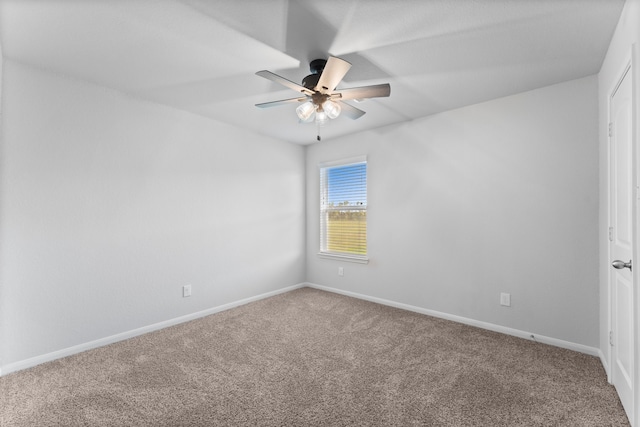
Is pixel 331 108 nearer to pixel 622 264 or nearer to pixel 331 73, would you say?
pixel 331 73

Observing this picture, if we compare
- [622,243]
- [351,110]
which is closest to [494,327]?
[622,243]

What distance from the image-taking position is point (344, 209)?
4.35 m

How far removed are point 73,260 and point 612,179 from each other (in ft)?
13.9

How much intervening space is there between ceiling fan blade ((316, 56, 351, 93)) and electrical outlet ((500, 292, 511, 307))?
2.56 meters

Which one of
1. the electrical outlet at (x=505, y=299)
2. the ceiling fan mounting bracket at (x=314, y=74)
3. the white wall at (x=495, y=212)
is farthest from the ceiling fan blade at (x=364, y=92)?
the electrical outlet at (x=505, y=299)

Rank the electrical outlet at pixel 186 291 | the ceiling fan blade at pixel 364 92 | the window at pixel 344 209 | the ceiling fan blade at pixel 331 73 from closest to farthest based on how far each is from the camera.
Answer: the ceiling fan blade at pixel 331 73 < the ceiling fan blade at pixel 364 92 < the electrical outlet at pixel 186 291 < the window at pixel 344 209

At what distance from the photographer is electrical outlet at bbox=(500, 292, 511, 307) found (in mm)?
2875

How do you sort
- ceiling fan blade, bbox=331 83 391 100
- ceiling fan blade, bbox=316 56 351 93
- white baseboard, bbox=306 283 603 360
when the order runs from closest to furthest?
ceiling fan blade, bbox=316 56 351 93
ceiling fan blade, bbox=331 83 391 100
white baseboard, bbox=306 283 603 360

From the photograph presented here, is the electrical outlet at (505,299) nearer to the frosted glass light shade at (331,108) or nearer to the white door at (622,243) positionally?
the white door at (622,243)

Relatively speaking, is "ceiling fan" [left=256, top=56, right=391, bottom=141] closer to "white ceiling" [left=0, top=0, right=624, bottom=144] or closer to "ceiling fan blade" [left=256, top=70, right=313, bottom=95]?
"ceiling fan blade" [left=256, top=70, right=313, bottom=95]

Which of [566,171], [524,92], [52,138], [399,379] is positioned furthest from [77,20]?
[566,171]

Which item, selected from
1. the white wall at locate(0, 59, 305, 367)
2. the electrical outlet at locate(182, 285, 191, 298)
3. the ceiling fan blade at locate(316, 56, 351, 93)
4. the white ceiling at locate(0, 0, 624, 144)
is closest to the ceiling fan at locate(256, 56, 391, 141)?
the ceiling fan blade at locate(316, 56, 351, 93)

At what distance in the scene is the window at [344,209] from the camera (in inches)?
164

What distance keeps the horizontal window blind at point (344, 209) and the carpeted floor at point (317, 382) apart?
59.0 inches
